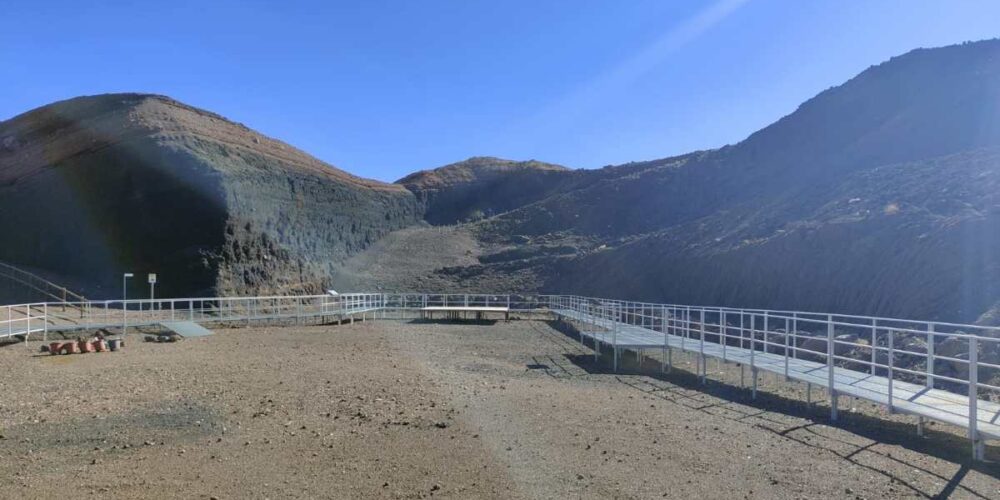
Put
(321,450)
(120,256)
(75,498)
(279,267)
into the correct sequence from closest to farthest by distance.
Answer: (75,498) → (321,450) → (120,256) → (279,267)

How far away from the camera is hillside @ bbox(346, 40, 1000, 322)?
21.3 m

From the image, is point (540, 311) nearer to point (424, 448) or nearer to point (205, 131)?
point (205, 131)

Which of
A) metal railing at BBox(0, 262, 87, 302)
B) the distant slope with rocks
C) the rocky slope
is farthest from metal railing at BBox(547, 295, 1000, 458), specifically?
metal railing at BBox(0, 262, 87, 302)

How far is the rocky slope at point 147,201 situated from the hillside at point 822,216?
57.8 ft

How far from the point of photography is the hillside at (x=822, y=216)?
21.3 metres

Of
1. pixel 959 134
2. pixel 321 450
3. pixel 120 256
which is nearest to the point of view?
pixel 321 450

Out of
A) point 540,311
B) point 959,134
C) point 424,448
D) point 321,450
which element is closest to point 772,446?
point 424,448

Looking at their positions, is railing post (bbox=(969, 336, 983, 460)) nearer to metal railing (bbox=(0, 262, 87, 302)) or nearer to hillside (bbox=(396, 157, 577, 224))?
metal railing (bbox=(0, 262, 87, 302))

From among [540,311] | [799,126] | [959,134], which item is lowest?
[540,311]

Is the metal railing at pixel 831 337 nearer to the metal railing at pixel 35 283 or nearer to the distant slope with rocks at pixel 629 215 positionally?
the distant slope with rocks at pixel 629 215

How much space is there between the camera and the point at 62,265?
41156 mm

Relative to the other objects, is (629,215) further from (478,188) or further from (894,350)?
(894,350)

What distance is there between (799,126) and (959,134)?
1934 centimetres

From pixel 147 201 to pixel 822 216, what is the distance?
122 ft
